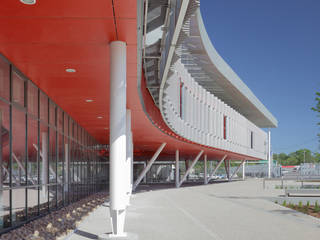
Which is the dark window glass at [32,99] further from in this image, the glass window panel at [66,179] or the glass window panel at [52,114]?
the glass window panel at [66,179]

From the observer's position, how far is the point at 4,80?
33.8 ft

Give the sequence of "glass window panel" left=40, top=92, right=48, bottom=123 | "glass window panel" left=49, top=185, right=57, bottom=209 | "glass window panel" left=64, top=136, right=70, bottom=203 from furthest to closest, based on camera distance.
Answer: "glass window panel" left=64, top=136, right=70, bottom=203 → "glass window panel" left=49, top=185, right=57, bottom=209 → "glass window panel" left=40, top=92, right=48, bottom=123

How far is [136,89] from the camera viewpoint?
13602mm

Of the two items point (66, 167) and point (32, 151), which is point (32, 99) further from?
point (66, 167)

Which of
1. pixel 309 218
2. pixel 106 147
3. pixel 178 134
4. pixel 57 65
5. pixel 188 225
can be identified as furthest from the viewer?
pixel 106 147

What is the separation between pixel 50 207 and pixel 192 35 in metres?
21.7

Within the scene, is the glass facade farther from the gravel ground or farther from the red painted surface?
the red painted surface

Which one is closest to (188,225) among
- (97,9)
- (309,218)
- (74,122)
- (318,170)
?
(309,218)

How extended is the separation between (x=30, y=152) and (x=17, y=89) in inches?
78.5

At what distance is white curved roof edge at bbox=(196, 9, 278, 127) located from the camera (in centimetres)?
3450

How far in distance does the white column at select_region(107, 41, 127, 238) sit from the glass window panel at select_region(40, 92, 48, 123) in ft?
17.6

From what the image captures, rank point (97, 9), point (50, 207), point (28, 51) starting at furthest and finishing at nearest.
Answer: point (50, 207), point (28, 51), point (97, 9)

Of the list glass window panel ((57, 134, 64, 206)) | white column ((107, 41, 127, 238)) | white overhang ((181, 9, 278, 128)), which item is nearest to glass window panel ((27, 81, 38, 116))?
white column ((107, 41, 127, 238))

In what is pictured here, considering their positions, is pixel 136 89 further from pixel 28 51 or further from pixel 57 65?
pixel 28 51
